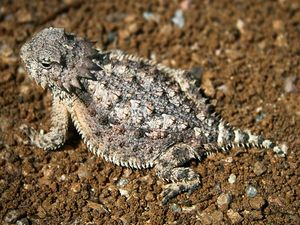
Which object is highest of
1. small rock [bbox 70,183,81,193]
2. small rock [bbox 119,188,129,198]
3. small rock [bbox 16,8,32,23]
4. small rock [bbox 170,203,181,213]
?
small rock [bbox 16,8,32,23]

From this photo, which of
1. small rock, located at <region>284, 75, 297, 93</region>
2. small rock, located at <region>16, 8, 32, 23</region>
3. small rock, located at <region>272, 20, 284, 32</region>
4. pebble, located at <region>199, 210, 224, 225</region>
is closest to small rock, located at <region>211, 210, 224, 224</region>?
pebble, located at <region>199, 210, 224, 225</region>

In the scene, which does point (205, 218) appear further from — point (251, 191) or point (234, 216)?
point (251, 191)

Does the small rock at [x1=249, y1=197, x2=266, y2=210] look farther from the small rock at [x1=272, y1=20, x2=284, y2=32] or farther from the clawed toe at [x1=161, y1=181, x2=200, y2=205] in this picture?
the small rock at [x1=272, y1=20, x2=284, y2=32]

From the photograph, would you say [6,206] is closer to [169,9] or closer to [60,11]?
[60,11]

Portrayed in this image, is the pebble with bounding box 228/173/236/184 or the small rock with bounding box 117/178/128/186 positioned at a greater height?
the pebble with bounding box 228/173/236/184

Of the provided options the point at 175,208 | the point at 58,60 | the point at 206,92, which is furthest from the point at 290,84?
the point at 58,60

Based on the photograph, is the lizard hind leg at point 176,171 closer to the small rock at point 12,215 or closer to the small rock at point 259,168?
the small rock at point 259,168
